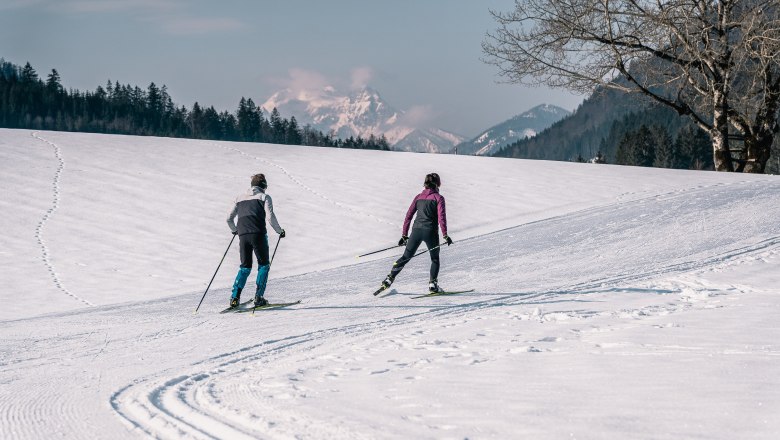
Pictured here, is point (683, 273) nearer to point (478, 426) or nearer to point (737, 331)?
point (737, 331)

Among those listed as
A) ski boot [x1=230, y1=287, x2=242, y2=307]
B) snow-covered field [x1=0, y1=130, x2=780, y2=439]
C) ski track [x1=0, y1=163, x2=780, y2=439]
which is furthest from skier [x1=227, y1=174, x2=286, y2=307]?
ski track [x1=0, y1=163, x2=780, y2=439]

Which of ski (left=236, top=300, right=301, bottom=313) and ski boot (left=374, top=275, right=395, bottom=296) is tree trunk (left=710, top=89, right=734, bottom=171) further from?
ski (left=236, top=300, right=301, bottom=313)

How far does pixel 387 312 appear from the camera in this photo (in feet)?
32.8

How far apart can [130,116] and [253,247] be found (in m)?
133

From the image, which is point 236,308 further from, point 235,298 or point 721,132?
point 721,132

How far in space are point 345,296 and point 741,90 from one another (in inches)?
933

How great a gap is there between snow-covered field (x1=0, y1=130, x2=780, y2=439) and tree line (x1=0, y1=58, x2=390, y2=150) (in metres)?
98.8

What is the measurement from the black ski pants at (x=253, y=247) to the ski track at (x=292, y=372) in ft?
7.68

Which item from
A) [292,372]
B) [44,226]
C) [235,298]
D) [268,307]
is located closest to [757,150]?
[268,307]

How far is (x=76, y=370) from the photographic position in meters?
7.02

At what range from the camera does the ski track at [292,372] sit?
479 centimetres

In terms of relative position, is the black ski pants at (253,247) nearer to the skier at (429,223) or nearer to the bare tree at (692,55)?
the skier at (429,223)

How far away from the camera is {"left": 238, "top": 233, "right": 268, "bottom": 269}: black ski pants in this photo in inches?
426

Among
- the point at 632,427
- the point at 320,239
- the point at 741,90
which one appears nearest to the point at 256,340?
the point at 632,427
